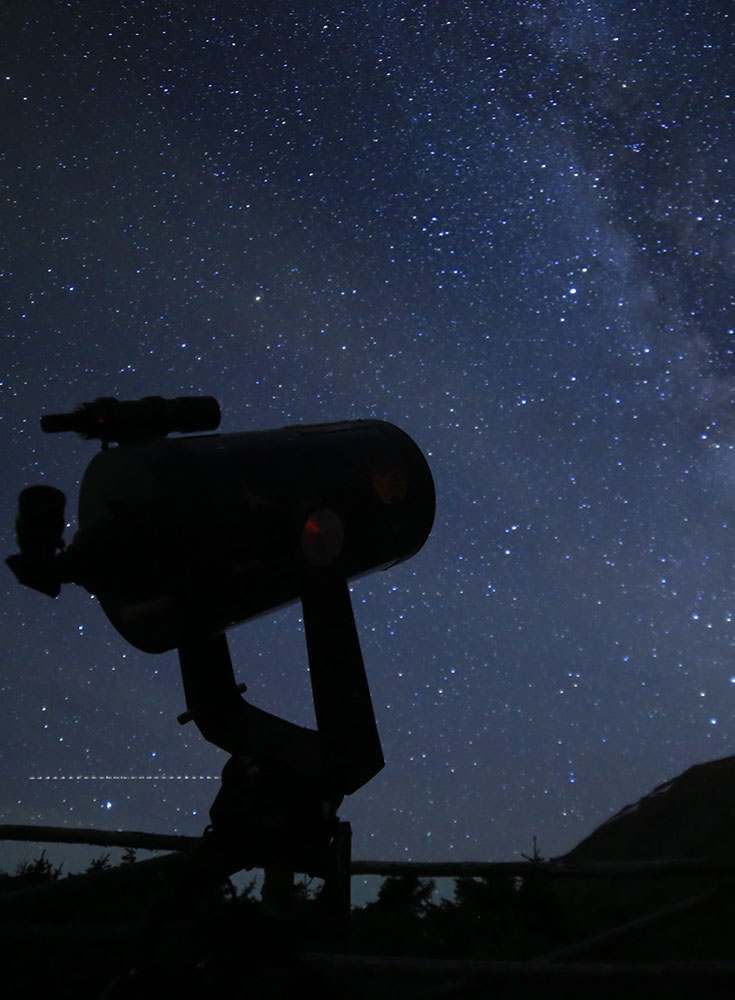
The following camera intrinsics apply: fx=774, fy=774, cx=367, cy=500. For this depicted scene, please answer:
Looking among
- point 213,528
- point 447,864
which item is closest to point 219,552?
point 213,528

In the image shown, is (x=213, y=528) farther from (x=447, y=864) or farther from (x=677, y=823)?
(x=677, y=823)

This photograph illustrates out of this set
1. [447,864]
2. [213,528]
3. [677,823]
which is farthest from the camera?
[677,823]

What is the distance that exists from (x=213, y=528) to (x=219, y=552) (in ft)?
0.27

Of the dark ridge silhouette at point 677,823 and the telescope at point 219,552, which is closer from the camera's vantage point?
the telescope at point 219,552

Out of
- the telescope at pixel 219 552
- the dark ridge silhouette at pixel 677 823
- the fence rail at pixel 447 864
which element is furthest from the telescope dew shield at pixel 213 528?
the dark ridge silhouette at pixel 677 823

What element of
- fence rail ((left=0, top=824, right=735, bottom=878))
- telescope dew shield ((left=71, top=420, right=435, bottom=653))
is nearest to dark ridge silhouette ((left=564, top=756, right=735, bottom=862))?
fence rail ((left=0, top=824, right=735, bottom=878))

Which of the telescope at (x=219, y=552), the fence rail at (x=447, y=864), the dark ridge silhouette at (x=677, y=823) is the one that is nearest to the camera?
the telescope at (x=219, y=552)

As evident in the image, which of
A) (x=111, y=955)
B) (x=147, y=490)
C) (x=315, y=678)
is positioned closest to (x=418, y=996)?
(x=111, y=955)

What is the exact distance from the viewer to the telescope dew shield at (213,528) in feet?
8.23

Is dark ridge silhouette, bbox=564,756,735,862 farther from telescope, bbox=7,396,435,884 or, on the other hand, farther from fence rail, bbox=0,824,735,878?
telescope, bbox=7,396,435,884

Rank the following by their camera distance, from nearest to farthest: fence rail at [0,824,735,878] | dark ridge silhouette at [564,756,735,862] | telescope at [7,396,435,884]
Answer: telescope at [7,396,435,884], fence rail at [0,824,735,878], dark ridge silhouette at [564,756,735,862]

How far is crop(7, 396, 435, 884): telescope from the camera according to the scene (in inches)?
96.7

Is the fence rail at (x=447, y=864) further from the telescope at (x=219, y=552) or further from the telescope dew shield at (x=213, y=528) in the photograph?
the telescope dew shield at (x=213, y=528)

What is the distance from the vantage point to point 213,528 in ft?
8.46
